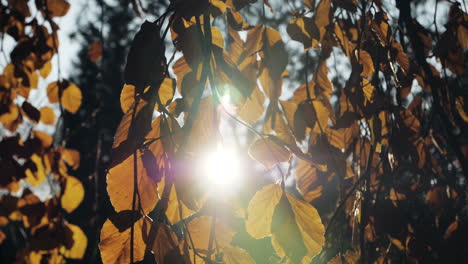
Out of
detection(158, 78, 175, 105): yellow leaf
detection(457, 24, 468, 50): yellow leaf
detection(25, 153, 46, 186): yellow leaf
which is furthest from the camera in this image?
detection(25, 153, 46, 186): yellow leaf

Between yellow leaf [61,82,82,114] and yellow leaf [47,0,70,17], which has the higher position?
yellow leaf [47,0,70,17]

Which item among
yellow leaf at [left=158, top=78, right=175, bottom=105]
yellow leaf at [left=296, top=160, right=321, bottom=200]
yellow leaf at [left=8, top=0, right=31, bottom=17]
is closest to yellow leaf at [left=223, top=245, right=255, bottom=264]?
yellow leaf at [left=158, top=78, right=175, bottom=105]

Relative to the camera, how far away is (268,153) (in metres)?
0.49

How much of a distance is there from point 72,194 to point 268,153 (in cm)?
93

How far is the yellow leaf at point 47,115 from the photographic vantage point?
4.11 ft

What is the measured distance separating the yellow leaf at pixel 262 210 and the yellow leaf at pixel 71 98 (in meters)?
0.91

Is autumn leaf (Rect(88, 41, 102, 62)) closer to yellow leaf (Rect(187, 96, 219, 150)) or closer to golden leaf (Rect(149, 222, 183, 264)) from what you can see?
yellow leaf (Rect(187, 96, 219, 150))

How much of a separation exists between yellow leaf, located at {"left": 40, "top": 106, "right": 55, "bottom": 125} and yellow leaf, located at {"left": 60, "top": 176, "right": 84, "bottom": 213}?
219mm

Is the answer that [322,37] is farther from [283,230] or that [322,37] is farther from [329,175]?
[283,230]

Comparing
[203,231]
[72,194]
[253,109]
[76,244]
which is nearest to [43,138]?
[72,194]

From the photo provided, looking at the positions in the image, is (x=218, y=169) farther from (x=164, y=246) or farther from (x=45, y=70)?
(x=45, y=70)

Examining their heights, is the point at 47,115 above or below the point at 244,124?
above

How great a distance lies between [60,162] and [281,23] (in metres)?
1.44

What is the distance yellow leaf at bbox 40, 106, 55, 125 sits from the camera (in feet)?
4.11
